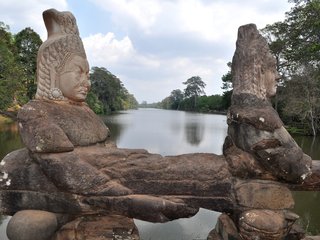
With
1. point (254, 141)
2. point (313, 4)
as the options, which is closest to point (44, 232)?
point (254, 141)

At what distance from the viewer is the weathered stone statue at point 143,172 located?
100 inches

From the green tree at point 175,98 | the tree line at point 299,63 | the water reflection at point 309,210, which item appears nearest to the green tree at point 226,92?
the tree line at point 299,63

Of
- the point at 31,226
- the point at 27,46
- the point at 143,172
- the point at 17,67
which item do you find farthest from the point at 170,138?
the point at 27,46

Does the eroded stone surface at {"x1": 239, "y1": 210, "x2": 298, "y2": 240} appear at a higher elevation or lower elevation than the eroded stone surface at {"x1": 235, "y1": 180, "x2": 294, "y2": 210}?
lower

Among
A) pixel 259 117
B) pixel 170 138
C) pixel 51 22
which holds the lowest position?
pixel 170 138

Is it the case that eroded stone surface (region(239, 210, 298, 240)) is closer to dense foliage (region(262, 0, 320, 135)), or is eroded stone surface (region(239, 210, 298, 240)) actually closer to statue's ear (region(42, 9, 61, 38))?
statue's ear (region(42, 9, 61, 38))

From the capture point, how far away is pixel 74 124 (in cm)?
283

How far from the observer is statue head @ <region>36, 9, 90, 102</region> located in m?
2.89

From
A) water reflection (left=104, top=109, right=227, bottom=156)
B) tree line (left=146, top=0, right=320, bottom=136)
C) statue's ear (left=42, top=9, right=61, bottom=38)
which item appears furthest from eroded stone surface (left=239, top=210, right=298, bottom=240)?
tree line (left=146, top=0, right=320, bottom=136)

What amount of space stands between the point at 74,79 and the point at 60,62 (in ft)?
0.68

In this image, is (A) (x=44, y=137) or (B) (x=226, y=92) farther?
(B) (x=226, y=92)

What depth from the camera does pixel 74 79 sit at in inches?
116

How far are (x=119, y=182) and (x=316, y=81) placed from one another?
779 inches

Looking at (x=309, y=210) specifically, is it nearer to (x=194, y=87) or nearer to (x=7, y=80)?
(x=7, y=80)
